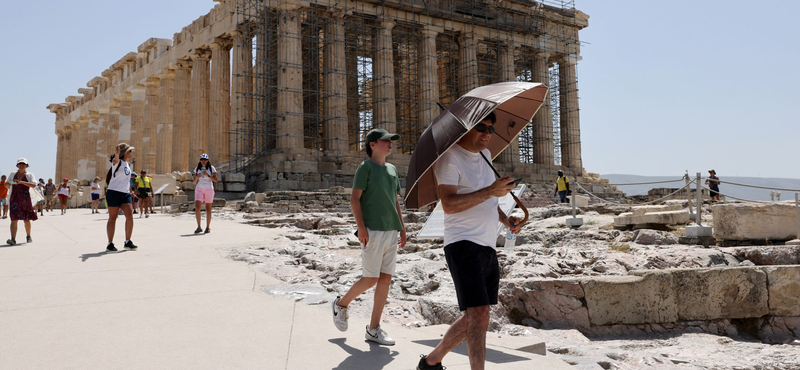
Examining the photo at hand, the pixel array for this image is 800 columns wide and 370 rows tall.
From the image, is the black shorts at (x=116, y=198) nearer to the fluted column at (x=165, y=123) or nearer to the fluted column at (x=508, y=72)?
the fluted column at (x=165, y=123)

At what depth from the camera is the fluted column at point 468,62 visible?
32.0 metres

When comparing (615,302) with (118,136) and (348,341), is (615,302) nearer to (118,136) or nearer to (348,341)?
(348,341)

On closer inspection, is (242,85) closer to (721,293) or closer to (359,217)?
(721,293)

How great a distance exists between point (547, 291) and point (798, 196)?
5.26 metres

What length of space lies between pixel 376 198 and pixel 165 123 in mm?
32013

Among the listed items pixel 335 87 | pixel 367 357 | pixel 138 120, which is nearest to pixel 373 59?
pixel 335 87

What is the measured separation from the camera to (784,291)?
20.3ft

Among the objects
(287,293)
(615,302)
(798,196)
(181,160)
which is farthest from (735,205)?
(181,160)

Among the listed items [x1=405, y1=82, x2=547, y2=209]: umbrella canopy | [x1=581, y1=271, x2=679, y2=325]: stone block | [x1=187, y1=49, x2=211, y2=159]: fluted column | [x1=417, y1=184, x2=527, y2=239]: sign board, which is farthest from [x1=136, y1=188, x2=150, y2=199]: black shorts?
[x1=405, y1=82, x2=547, y2=209]: umbrella canopy

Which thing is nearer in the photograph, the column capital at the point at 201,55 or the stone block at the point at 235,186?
the stone block at the point at 235,186

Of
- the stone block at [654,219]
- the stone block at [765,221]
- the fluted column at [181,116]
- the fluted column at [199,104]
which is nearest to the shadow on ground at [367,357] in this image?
the stone block at [765,221]

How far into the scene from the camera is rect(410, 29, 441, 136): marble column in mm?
30234

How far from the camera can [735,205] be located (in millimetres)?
8562

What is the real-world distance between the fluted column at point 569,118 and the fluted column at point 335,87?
15295 millimetres
